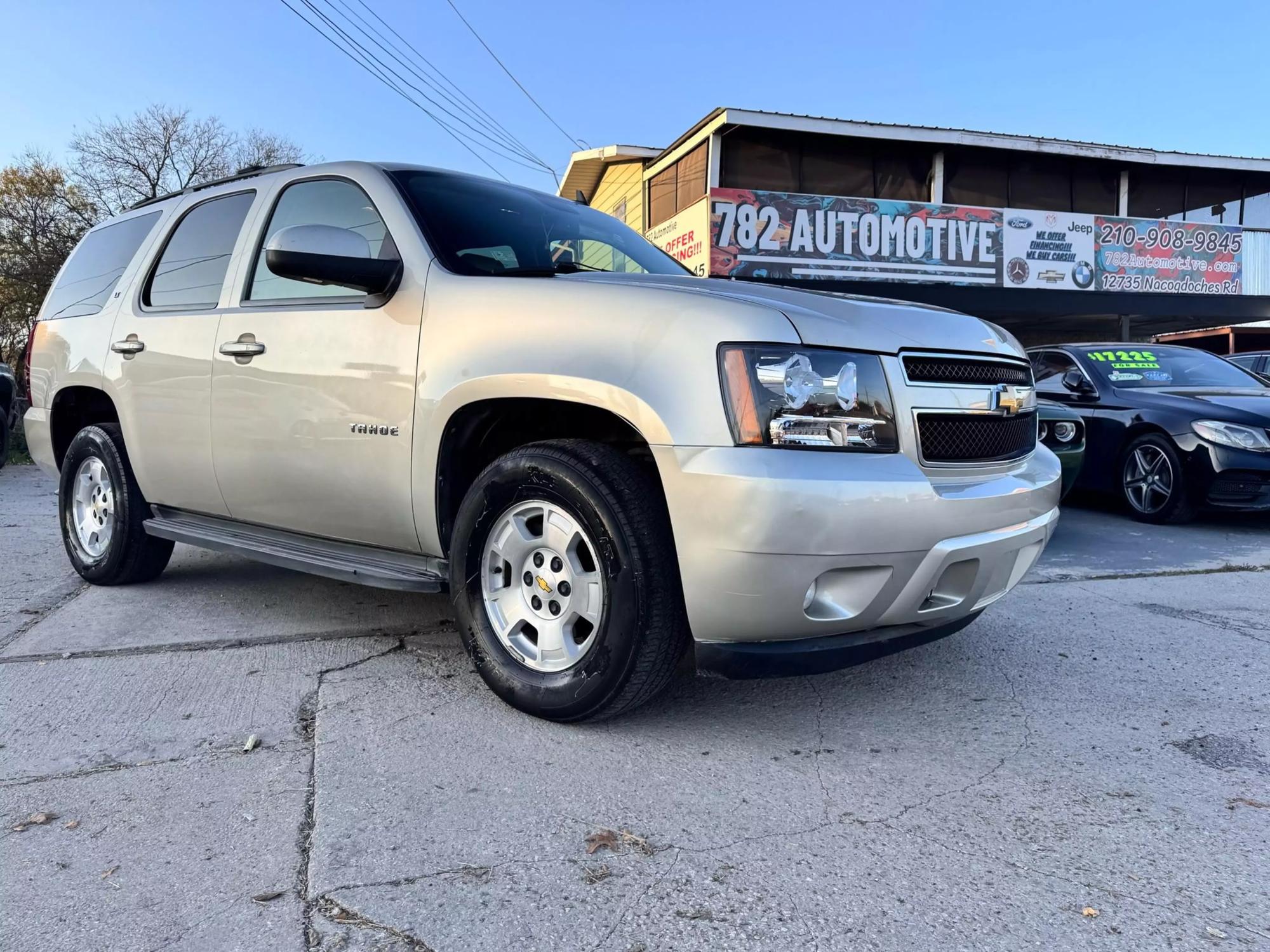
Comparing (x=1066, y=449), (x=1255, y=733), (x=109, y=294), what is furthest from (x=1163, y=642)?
(x=109, y=294)

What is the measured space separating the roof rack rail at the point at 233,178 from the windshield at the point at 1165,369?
631 cm

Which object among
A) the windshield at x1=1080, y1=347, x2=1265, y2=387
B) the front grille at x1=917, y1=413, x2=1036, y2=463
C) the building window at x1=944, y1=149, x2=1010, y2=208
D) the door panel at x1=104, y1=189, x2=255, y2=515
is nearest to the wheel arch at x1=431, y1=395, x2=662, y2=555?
the front grille at x1=917, y1=413, x2=1036, y2=463

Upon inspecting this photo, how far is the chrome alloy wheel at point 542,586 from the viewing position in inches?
101

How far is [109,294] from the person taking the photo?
14.1 feet

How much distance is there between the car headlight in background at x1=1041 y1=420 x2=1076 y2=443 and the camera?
221 inches

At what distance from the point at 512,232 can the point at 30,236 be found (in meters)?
26.3

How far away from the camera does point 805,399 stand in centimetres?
229

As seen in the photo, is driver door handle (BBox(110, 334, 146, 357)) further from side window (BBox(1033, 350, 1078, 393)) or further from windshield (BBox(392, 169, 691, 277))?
side window (BBox(1033, 350, 1078, 393))

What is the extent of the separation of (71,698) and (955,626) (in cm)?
283

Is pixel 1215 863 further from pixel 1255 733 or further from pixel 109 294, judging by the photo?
pixel 109 294

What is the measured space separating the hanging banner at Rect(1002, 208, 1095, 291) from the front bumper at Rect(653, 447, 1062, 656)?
1647cm

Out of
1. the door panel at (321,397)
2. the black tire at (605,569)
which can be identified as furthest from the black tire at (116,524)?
the black tire at (605,569)

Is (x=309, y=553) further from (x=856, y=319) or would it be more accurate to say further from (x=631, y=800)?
(x=856, y=319)

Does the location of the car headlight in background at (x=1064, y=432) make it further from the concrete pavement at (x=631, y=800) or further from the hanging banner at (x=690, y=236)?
the hanging banner at (x=690, y=236)
